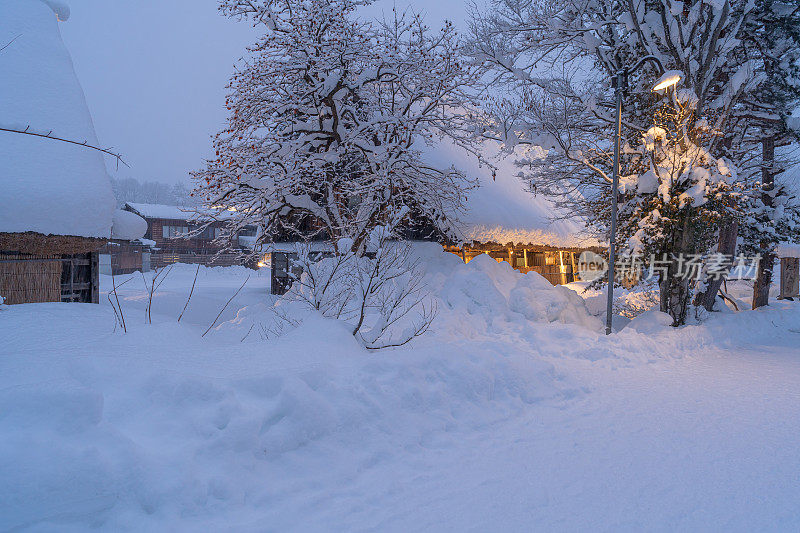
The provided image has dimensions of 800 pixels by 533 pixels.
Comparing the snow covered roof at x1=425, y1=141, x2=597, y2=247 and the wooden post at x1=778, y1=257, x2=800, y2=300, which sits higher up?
the snow covered roof at x1=425, y1=141, x2=597, y2=247

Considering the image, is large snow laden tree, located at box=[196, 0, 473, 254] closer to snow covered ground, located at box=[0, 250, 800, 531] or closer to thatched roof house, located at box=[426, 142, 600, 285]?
thatched roof house, located at box=[426, 142, 600, 285]

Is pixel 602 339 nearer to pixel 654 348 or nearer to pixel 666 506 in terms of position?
pixel 654 348

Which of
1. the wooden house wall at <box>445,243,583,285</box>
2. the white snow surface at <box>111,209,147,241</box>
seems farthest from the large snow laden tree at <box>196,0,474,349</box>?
the wooden house wall at <box>445,243,583,285</box>

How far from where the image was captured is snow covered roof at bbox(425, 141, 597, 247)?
1516 cm

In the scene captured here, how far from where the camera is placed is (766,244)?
12812mm

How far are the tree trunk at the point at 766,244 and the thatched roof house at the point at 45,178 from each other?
16973 millimetres

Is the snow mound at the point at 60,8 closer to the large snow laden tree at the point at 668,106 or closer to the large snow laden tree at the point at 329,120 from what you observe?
the large snow laden tree at the point at 329,120

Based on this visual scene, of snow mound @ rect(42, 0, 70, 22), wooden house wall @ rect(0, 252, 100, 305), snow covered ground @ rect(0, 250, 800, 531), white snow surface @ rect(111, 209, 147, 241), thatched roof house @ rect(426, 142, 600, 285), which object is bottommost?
snow covered ground @ rect(0, 250, 800, 531)

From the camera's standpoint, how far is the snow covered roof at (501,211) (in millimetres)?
15163

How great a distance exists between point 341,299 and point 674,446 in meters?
4.68

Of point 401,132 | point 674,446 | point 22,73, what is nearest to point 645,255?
point 401,132

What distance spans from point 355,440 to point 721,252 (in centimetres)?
1329

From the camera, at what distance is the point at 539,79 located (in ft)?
42.1

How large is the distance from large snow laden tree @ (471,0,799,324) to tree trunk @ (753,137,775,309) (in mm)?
226
